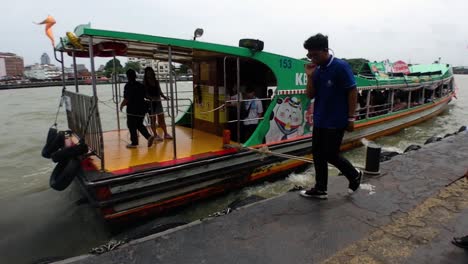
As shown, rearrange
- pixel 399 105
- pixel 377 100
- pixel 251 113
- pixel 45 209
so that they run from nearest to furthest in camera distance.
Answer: pixel 45 209
pixel 251 113
pixel 377 100
pixel 399 105

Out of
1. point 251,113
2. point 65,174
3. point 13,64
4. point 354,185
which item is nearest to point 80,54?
point 65,174

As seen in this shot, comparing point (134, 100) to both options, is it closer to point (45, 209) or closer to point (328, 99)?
point (45, 209)

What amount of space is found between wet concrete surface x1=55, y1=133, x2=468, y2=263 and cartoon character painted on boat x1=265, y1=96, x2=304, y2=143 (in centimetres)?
209

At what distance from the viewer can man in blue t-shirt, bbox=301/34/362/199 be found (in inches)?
129

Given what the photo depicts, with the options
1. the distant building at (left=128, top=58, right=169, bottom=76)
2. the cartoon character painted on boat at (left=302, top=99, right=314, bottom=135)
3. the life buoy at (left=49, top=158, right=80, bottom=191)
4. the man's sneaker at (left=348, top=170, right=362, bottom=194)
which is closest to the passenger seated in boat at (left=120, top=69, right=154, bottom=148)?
the life buoy at (left=49, top=158, right=80, bottom=191)

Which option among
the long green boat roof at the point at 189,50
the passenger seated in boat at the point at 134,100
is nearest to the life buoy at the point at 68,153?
the passenger seated in boat at the point at 134,100

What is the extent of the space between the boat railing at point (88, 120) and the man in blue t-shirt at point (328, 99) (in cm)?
267

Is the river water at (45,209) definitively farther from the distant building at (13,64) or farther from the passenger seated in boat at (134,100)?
the distant building at (13,64)

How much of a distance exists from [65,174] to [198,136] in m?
3.01

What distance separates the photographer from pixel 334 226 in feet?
10.4

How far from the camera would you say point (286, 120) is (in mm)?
6402

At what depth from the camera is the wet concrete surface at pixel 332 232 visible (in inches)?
105

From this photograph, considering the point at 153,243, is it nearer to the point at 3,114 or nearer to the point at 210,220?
the point at 210,220

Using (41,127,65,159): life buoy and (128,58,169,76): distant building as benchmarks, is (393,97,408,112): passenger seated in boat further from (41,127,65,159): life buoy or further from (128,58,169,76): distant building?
(41,127,65,159): life buoy
